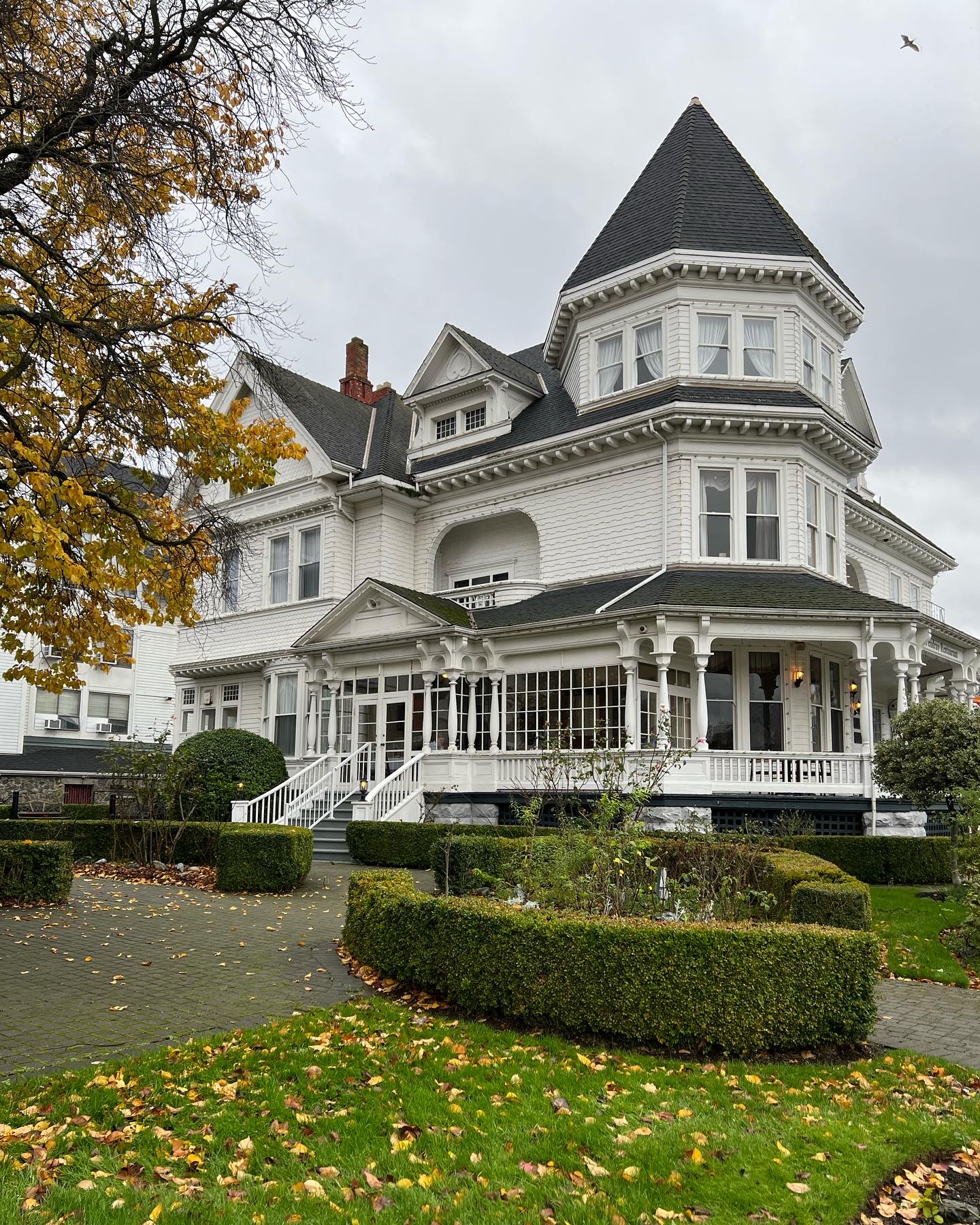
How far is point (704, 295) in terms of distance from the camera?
2341cm

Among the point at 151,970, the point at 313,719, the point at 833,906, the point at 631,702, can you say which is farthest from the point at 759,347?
the point at 151,970

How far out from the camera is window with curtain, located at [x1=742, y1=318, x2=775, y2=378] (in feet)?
76.8

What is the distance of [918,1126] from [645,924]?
2.49 metres

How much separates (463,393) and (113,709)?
23.9 meters

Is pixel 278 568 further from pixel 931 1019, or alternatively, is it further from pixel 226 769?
pixel 931 1019

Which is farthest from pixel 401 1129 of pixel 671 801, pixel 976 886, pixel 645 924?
pixel 671 801

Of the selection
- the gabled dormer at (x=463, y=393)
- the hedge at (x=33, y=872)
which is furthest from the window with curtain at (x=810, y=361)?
the hedge at (x=33, y=872)

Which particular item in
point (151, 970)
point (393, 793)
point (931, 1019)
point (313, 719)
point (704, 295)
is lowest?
point (931, 1019)

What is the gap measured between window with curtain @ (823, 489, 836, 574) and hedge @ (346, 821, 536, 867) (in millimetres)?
10375

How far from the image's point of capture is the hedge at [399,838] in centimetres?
1894

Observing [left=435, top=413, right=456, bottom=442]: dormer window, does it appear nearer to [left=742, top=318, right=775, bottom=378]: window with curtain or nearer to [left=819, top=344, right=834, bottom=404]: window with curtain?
[left=742, top=318, right=775, bottom=378]: window with curtain

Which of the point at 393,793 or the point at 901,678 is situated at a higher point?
the point at 901,678

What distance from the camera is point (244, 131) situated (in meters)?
10.8

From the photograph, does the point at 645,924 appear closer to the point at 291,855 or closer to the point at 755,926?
the point at 755,926
